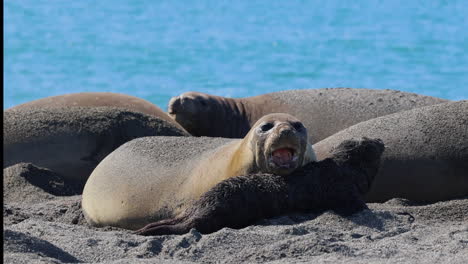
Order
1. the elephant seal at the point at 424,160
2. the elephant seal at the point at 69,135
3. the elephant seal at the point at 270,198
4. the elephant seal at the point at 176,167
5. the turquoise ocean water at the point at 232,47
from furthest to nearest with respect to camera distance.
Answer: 1. the turquoise ocean water at the point at 232,47
2. the elephant seal at the point at 69,135
3. the elephant seal at the point at 424,160
4. the elephant seal at the point at 176,167
5. the elephant seal at the point at 270,198

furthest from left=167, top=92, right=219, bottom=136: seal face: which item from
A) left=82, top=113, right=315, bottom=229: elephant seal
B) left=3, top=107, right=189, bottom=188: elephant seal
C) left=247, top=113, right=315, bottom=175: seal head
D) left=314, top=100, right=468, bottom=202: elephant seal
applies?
left=247, top=113, right=315, bottom=175: seal head

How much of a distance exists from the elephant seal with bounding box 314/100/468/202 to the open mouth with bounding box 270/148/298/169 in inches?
26.5

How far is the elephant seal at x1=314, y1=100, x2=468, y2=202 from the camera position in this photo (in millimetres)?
5648

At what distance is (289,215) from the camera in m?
4.71

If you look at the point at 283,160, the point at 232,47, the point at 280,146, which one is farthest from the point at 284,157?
the point at 232,47

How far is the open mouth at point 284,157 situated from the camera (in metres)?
4.86

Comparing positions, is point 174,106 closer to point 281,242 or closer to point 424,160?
point 424,160

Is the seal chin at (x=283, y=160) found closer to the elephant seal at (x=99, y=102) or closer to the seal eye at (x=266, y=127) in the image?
the seal eye at (x=266, y=127)

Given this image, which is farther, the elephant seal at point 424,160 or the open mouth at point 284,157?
the elephant seal at point 424,160

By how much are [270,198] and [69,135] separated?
2574 mm

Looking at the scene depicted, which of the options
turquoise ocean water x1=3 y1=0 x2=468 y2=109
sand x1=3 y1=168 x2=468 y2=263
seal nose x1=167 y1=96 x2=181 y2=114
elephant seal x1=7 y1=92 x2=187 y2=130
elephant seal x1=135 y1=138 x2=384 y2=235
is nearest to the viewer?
sand x1=3 y1=168 x2=468 y2=263

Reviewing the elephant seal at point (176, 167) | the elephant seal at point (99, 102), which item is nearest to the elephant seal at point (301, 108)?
the elephant seal at point (99, 102)

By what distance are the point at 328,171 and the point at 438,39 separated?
47.9 feet

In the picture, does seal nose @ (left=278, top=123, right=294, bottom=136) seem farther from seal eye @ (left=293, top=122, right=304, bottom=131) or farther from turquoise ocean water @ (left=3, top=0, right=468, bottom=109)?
turquoise ocean water @ (left=3, top=0, right=468, bottom=109)
